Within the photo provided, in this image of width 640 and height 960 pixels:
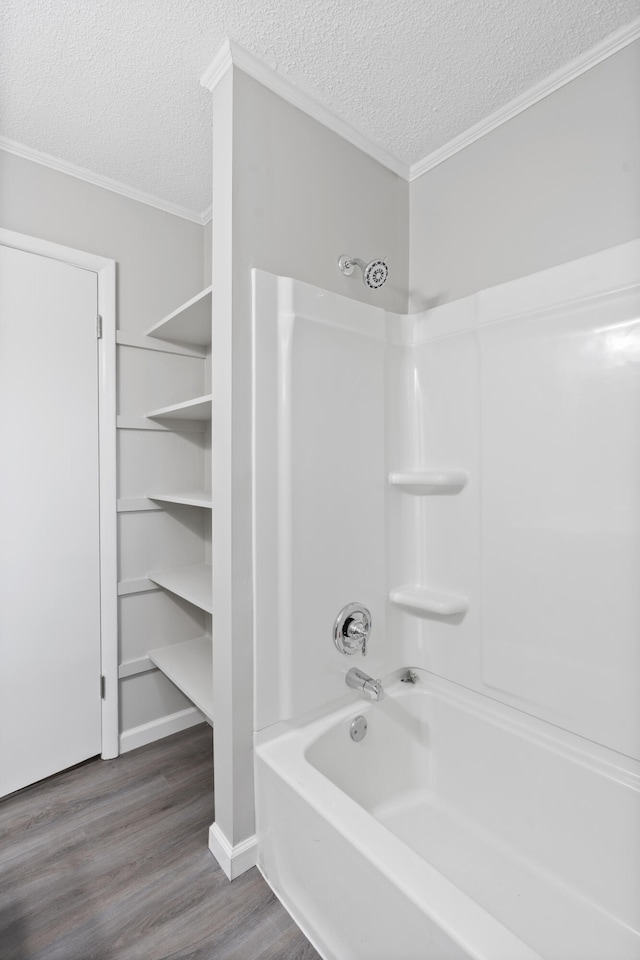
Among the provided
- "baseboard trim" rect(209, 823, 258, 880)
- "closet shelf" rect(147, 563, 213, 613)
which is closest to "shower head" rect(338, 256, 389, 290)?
"closet shelf" rect(147, 563, 213, 613)

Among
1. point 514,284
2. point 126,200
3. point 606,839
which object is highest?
point 126,200

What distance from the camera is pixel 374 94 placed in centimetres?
149

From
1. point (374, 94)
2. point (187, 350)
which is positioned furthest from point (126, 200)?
point (374, 94)

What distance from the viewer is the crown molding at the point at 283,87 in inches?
53.1

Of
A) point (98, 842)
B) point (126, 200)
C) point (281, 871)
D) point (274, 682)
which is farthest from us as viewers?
point (126, 200)

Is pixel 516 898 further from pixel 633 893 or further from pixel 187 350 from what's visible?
pixel 187 350

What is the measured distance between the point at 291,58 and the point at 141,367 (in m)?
1.26

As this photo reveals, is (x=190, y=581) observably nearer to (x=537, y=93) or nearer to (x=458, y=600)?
(x=458, y=600)

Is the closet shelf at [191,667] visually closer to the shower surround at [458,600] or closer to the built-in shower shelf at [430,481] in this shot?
the shower surround at [458,600]

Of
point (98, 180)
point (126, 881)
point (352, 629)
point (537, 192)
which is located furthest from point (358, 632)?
point (98, 180)

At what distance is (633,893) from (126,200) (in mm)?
2908

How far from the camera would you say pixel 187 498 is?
1822mm

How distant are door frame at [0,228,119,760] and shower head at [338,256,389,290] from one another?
1032 millimetres

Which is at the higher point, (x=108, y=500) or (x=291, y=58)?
(x=291, y=58)
